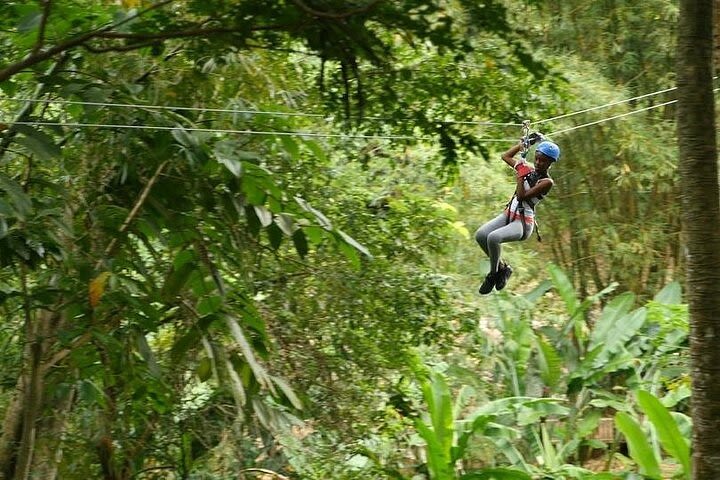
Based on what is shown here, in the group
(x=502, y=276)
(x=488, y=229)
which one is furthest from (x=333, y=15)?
(x=502, y=276)

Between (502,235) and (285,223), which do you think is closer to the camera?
(285,223)

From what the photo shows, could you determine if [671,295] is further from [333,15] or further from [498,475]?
[333,15]

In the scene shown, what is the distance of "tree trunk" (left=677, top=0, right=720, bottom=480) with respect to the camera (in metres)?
3.65

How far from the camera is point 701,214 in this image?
12.1ft

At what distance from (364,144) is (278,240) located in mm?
2690

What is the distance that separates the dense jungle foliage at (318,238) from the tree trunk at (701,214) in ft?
2.39

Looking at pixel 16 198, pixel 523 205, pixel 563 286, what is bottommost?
pixel 563 286

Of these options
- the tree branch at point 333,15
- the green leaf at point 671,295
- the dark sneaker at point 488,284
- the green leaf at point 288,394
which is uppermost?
the tree branch at point 333,15

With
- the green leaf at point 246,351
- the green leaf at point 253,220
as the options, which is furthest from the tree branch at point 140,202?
the green leaf at point 246,351

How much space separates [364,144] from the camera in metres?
6.36

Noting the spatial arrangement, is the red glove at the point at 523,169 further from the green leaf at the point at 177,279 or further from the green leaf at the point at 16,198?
the green leaf at the point at 16,198

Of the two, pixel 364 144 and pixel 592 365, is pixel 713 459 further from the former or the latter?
pixel 592 365

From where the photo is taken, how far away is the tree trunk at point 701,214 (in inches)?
144

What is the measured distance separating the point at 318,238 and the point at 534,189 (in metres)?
0.90
